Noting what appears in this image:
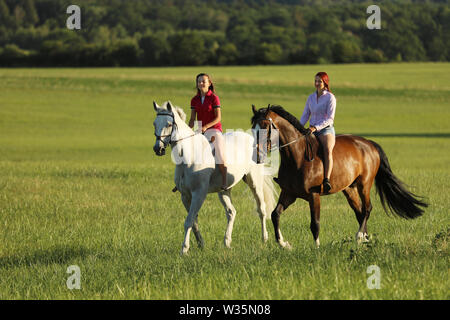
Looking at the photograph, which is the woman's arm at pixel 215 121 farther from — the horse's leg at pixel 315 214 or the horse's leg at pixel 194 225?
the horse's leg at pixel 315 214

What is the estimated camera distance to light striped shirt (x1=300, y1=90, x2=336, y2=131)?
9.48 m

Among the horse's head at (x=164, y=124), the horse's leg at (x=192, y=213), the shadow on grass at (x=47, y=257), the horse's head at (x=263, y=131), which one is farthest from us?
the shadow on grass at (x=47, y=257)

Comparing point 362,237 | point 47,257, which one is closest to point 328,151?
point 362,237

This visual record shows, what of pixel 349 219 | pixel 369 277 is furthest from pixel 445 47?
pixel 369 277

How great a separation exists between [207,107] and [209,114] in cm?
11

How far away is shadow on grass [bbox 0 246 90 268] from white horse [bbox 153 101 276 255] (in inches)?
72.7

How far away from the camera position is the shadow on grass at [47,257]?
9.27m

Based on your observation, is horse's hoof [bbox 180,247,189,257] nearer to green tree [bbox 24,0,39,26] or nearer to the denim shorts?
the denim shorts

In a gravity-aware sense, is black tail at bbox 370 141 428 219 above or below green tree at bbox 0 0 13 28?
below

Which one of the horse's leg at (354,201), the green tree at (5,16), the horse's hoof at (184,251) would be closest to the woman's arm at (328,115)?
the horse's leg at (354,201)

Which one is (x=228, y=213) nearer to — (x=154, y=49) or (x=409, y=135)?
(x=409, y=135)

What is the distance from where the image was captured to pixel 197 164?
30.6 feet

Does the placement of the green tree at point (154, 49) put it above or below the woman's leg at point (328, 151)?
above

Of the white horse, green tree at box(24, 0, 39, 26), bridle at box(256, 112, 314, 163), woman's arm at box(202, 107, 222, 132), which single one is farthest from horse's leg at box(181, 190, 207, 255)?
green tree at box(24, 0, 39, 26)
